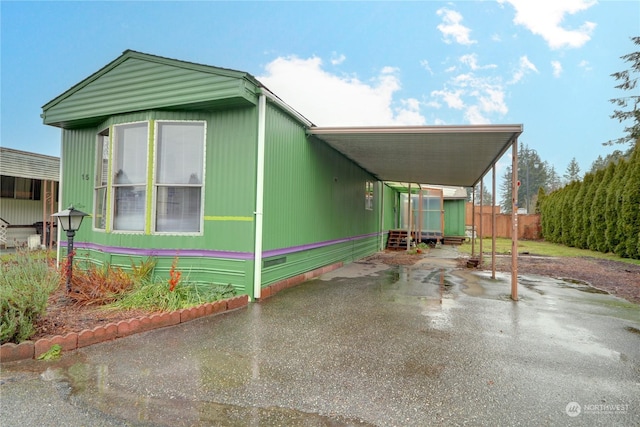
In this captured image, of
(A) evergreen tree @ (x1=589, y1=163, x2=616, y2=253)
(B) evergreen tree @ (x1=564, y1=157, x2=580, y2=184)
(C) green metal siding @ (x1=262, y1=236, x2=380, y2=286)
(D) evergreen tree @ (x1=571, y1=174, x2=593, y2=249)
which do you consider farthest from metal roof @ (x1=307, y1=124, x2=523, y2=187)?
(B) evergreen tree @ (x1=564, y1=157, x2=580, y2=184)

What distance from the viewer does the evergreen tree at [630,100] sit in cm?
1847

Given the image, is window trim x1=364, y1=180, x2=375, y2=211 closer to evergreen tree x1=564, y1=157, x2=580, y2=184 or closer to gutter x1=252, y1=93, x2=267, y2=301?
gutter x1=252, y1=93, x2=267, y2=301

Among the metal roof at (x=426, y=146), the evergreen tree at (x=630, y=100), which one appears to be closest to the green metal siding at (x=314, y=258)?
the metal roof at (x=426, y=146)

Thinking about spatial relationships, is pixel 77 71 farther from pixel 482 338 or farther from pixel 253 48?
pixel 482 338

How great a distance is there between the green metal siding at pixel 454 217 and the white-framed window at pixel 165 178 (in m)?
15.5

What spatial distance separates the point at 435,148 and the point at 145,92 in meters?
5.20

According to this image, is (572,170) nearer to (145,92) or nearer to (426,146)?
(426,146)

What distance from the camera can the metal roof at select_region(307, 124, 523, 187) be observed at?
530 centimetres

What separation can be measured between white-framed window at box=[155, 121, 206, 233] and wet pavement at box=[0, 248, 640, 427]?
171 centimetres

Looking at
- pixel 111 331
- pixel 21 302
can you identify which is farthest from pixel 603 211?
pixel 21 302

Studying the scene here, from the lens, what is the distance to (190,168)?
496 centimetres

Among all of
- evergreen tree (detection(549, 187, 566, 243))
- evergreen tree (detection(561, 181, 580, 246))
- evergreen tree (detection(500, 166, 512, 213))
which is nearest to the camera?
evergreen tree (detection(561, 181, 580, 246))

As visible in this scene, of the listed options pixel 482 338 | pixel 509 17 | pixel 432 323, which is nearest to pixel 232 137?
pixel 432 323

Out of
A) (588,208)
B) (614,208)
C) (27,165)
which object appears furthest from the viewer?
(588,208)
